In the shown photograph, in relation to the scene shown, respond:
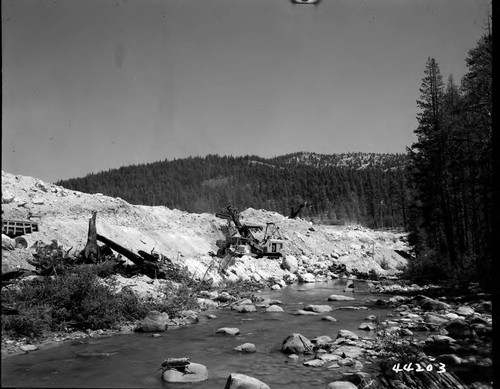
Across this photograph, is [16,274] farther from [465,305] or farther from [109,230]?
[465,305]

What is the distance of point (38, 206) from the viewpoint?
27969mm

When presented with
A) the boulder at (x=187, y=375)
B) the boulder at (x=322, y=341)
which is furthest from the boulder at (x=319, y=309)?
the boulder at (x=187, y=375)

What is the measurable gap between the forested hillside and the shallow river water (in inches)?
3273

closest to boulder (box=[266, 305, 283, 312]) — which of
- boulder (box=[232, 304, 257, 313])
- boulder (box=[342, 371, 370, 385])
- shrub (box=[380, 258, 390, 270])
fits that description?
boulder (box=[232, 304, 257, 313])

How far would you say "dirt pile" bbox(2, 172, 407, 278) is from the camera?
80.0ft

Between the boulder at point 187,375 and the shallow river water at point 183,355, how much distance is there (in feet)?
0.53

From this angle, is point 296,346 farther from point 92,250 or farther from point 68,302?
point 92,250

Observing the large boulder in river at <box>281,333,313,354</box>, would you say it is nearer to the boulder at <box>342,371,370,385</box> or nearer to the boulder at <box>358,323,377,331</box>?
the boulder at <box>342,371,370,385</box>

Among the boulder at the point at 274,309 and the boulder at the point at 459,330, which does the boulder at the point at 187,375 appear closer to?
the boulder at the point at 459,330

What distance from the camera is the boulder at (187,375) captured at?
28.1 ft

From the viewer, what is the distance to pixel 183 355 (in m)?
10.8

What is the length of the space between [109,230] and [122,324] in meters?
13.9

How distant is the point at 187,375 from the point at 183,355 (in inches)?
85.4

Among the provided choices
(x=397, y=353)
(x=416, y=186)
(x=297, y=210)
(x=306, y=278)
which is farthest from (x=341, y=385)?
(x=297, y=210)
